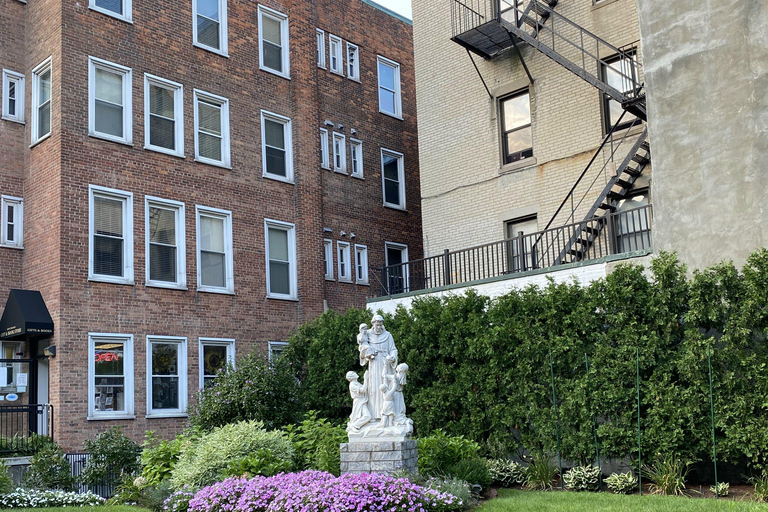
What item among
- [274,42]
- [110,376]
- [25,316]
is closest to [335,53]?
[274,42]

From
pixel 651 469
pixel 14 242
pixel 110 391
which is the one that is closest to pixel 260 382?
pixel 110 391

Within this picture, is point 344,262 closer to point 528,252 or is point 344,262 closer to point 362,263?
point 362,263

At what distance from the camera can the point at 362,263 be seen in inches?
995

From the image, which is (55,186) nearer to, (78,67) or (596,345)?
(78,67)

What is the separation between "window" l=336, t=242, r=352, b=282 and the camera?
2462cm

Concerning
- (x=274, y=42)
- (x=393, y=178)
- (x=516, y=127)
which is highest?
(x=274, y=42)

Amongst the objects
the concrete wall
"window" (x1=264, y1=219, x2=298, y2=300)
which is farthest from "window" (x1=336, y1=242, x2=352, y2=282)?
the concrete wall

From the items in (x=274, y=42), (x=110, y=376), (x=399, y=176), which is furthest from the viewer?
(x=399, y=176)

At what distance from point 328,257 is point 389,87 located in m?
7.12

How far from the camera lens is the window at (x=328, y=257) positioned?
24.0 meters

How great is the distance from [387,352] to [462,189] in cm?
943

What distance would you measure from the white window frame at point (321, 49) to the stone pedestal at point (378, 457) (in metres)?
15.3

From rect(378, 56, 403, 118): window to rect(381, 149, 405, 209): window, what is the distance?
1485mm

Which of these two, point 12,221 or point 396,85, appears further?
point 396,85
